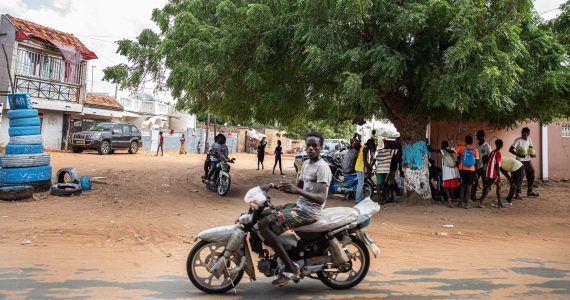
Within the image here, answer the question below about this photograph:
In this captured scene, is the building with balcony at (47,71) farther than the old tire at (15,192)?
Yes

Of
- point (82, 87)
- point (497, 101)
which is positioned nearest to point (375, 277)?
point (497, 101)

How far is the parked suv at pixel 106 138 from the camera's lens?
22938mm

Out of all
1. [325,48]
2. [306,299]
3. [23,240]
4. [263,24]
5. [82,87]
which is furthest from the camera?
[82,87]

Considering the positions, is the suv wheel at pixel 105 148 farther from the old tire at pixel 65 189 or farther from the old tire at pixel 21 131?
the old tire at pixel 65 189

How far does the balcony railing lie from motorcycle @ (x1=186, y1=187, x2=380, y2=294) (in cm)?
2306

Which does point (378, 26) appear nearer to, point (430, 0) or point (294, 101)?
point (430, 0)

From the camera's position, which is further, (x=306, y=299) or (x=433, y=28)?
(x=433, y=28)

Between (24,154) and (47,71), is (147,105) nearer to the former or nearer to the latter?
(47,71)

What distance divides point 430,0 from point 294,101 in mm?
4545

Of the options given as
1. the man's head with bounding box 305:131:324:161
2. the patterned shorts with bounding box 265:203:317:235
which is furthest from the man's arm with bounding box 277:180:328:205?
the man's head with bounding box 305:131:324:161

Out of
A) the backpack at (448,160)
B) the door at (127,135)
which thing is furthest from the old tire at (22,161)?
the door at (127,135)

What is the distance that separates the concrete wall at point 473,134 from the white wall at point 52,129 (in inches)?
887

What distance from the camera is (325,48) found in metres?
8.45

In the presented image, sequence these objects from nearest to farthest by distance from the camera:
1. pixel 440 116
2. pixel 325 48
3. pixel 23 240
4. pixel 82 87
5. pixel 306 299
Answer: pixel 306 299 < pixel 23 240 < pixel 325 48 < pixel 440 116 < pixel 82 87
